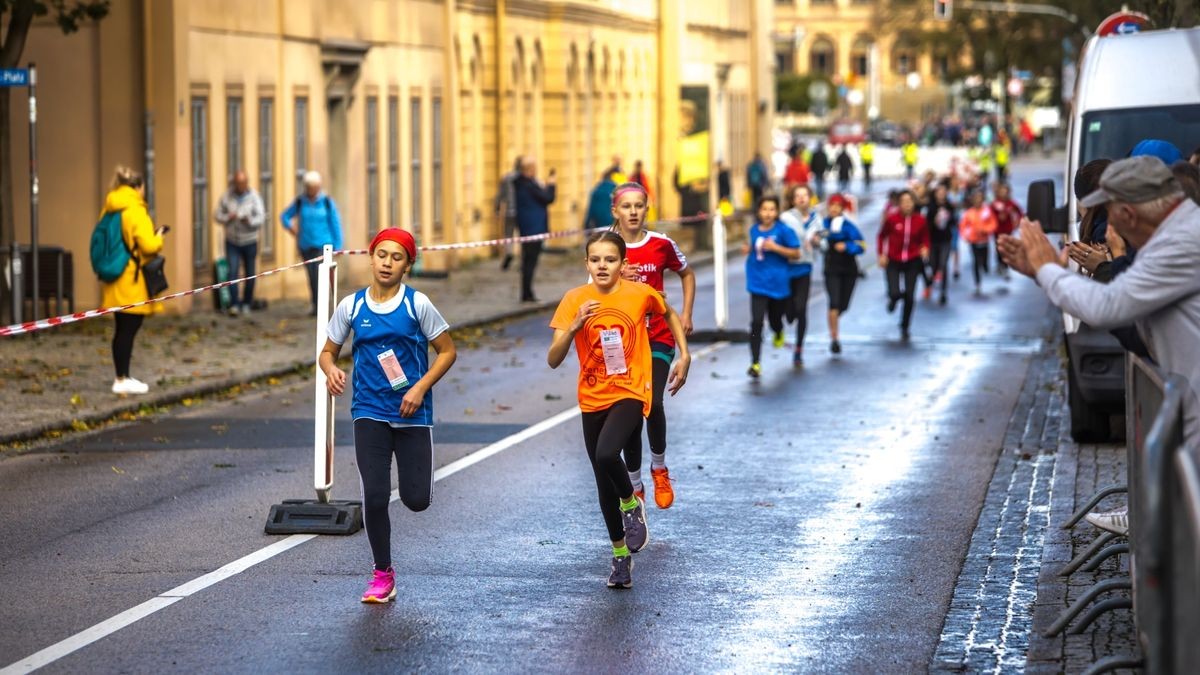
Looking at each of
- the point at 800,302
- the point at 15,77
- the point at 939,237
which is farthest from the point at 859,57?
the point at 800,302

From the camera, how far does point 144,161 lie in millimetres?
25453

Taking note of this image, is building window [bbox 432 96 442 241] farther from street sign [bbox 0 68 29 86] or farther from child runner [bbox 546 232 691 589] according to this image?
child runner [bbox 546 232 691 589]

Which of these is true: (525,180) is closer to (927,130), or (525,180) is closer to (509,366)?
(509,366)

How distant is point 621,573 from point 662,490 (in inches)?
60.4

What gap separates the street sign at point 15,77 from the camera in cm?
2117

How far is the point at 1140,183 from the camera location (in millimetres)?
7430

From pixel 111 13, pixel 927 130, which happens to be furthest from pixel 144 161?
pixel 927 130

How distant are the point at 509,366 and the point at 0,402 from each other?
17.5 ft

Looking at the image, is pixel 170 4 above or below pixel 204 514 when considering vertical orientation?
above

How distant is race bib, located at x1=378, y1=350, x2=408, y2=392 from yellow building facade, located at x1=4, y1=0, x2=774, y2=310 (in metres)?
16.8

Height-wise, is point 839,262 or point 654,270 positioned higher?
point 654,270

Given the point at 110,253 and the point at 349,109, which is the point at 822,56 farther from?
the point at 110,253

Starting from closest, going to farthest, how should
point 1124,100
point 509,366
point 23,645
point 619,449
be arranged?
point 23,645, point 619,449, point 1124,100, point 509,366

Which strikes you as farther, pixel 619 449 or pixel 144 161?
pixel 144 161
